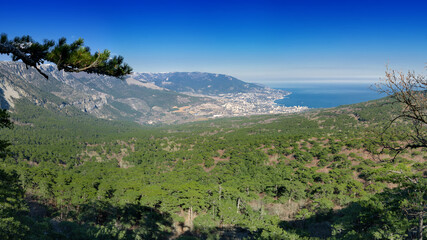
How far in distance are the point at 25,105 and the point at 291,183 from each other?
217 meters

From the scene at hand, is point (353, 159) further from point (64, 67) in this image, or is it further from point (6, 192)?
point (6, 192)

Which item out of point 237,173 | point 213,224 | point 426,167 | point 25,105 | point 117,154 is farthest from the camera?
point 25,105

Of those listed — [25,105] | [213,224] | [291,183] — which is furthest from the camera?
[25,105]

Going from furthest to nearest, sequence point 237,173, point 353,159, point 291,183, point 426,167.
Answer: point 237,173 → point 353,159 → point 291,183 → point 426,167

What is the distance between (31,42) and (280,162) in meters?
43.5

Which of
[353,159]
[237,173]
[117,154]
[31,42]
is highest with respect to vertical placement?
[31,42]

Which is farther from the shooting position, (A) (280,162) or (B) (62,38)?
(A) (280,162)

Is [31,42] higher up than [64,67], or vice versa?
[31,42]

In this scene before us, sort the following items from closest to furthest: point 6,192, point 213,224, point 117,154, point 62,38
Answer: point 62,38 → point 6,192 → point 213,224 → point 117,154

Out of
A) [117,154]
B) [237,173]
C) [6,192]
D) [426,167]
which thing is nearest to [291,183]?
[237,173]

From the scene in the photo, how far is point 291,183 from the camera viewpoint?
30.4 metres

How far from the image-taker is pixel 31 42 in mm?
5273

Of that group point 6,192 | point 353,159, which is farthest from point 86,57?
point 353,159

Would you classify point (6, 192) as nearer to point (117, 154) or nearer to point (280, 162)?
point (280, 162)
